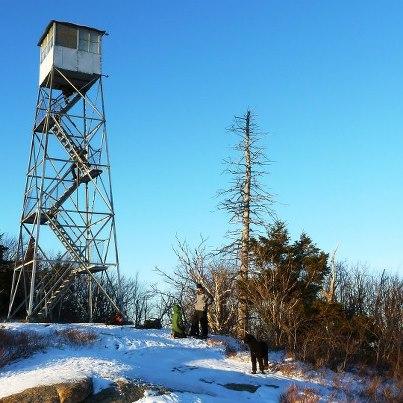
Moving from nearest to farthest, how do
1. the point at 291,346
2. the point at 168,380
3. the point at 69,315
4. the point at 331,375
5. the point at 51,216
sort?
the point at 168,380 → the point at 331,375 → the point at 291,346 → the point at 51,216 → the point at 69,315

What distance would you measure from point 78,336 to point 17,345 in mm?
2179

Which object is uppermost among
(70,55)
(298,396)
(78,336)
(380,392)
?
(70,55)

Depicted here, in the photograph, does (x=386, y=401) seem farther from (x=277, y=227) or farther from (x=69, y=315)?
(x=69, y=315)

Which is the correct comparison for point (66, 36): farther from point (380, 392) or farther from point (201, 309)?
point (380, 392)

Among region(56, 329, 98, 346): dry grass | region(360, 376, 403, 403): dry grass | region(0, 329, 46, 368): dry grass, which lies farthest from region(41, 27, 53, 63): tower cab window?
region(360, 376, 403, 403): dry grass

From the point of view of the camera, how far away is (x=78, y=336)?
1909 centimetres

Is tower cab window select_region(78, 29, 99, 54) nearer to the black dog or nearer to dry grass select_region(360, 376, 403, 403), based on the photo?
the black dog

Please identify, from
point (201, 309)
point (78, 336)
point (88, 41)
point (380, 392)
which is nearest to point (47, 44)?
point (88, 41)

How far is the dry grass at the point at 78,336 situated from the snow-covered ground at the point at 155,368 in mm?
223

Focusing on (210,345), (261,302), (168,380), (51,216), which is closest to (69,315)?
(51,216)

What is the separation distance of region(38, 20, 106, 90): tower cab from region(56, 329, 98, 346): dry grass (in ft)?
41.0

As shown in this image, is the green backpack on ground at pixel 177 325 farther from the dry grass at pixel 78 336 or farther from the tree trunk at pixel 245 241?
the tree trunk at pixel 245 241

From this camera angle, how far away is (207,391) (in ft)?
50.8

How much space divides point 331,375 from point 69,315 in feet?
131
